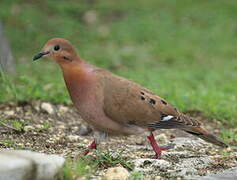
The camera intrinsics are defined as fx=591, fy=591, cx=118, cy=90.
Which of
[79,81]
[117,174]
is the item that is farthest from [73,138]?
[117,174]

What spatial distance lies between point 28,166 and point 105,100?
123 centimetres

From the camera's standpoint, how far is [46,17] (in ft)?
37.7

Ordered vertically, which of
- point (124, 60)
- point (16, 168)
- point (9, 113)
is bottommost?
point (16, 168)

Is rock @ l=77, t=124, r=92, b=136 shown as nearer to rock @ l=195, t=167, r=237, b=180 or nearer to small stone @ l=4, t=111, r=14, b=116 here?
small stone @ l=4, t=111, r=14, b=116

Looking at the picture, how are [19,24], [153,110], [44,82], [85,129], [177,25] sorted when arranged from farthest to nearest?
1. [177,25]
2. [19,24]
3. [44,82]
4. [85,129]
5. [153,110]

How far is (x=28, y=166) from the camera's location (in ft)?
11.6

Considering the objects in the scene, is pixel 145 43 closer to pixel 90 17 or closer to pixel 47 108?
pixel 90 17

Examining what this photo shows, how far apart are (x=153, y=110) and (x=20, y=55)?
543 centimetres

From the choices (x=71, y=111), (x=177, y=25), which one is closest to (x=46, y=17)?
(x=177, y=25)

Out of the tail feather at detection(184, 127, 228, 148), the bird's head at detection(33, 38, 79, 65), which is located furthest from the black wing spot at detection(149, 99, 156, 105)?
the bird's head at detection(33, 38, 79, 65)

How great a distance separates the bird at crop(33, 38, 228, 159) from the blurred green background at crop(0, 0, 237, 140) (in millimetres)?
2098

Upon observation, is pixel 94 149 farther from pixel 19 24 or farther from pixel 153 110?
pixel 19 24

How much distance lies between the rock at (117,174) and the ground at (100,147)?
0.24 ft

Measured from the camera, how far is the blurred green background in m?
7.60
